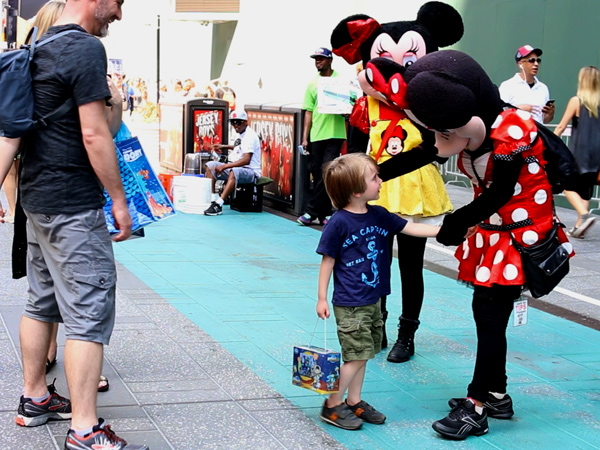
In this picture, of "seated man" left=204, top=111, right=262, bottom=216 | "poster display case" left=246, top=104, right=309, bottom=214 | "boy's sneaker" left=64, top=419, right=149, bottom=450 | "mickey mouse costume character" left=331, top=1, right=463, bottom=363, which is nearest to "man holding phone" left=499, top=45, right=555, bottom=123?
"poster display case" left=246, top=104, right=309, bottom=214

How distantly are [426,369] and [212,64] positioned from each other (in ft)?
101

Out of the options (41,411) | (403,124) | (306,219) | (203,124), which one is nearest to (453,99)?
(403,124)

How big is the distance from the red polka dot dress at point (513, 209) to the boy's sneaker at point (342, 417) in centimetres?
88

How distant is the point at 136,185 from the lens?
4.51 m

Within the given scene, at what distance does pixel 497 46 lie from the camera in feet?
51.4

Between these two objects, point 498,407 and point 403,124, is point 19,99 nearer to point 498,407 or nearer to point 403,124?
point 403,124

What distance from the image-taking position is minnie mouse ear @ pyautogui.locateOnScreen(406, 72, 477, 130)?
407cm

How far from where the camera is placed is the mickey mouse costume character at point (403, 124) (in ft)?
17.3

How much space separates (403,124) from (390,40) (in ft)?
1.62

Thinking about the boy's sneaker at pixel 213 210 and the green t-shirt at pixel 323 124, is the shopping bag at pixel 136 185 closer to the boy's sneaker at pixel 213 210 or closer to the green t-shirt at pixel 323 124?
the green t-shirt at pixel 323 124

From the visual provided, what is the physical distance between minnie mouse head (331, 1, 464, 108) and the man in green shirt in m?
5.24

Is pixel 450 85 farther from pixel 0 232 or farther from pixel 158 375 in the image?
pixel 0 232

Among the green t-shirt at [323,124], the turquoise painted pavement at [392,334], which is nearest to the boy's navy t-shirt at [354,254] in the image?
the turquoise painted pavement at [392,334]

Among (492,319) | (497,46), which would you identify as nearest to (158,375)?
(492,319)
